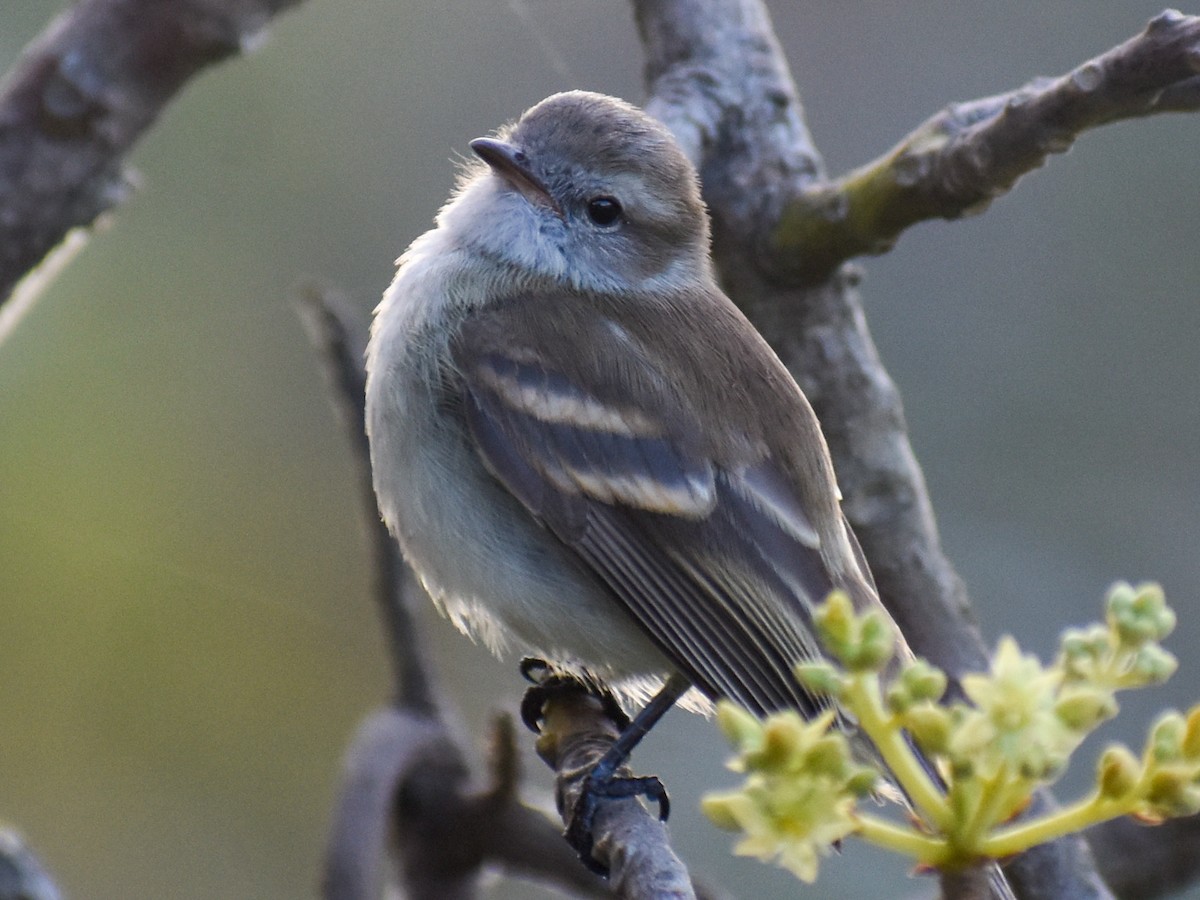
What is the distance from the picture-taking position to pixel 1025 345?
271 inches

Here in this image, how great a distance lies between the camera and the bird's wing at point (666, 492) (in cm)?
278

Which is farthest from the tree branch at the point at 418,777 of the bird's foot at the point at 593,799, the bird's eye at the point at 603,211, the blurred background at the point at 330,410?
the blurred background at the point at 330,410

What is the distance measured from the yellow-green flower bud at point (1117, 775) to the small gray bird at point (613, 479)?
1.58 meters

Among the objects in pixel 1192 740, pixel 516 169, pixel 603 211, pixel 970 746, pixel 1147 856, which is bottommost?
pixel 1147 856

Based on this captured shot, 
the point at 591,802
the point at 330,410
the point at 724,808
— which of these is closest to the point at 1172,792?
the point at 724,808

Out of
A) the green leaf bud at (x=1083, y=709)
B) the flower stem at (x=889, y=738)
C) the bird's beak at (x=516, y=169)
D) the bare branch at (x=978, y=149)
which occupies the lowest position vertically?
the green leaf bud at (x=1083, y=709)

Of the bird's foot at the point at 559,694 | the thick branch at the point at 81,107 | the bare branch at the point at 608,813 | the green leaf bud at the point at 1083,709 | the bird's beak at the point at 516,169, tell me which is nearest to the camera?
the green leaf bud at the point at 1083,709

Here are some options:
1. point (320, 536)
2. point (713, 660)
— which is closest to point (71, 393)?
point (320, 536)

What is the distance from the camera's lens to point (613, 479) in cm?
296

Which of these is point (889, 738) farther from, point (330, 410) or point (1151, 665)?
point (330, 410)

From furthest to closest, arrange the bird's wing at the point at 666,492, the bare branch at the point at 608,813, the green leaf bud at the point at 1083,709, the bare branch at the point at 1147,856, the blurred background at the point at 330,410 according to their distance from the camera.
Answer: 1. the blurred background at the point at 330,410
2. the bare branch at the point at 1147,856
3. the bird's wing at the point at 666,492
4. the bare branch at the point at 608,813
5. the green leaf bud at the point at 1083,709

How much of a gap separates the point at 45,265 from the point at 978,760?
2.60m

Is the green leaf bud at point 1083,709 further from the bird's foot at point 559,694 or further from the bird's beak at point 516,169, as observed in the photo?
the bird's beak at point 516,169

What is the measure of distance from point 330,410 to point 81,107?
12.0 feet
